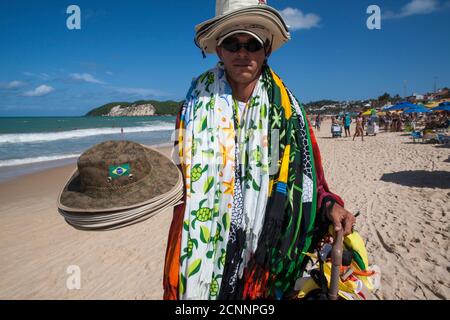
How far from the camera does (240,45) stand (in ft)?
4.28

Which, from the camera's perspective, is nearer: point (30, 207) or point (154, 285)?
point (154, 285)

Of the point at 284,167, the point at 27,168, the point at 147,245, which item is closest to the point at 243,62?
the point at 284,167

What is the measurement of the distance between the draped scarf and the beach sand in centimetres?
232

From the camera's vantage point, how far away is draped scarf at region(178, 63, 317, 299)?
1270 millimetres

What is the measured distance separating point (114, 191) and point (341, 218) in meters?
0.97

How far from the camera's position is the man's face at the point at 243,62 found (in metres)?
1.30

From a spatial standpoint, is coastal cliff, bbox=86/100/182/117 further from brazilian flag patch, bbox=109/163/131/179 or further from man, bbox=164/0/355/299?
brazilian flag patch, bbox=109/163/131/179

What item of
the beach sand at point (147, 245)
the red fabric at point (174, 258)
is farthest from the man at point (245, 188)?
the beach sand at point (147, 245)

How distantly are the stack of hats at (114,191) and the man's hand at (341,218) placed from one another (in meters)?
0.70

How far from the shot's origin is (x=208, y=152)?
1.29 m

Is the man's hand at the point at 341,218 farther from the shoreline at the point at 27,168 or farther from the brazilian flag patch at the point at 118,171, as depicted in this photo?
the shoreline at the point at 27,168
